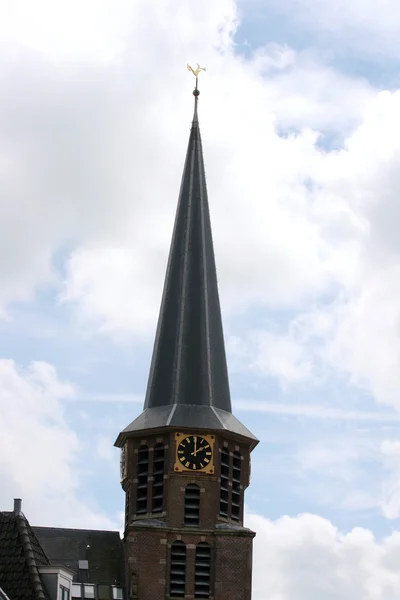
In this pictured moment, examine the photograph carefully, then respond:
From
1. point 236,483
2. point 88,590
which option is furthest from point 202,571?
point 88,590

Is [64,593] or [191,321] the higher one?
[191,321]

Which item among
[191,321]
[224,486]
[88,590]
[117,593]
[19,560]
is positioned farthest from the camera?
[191,321]

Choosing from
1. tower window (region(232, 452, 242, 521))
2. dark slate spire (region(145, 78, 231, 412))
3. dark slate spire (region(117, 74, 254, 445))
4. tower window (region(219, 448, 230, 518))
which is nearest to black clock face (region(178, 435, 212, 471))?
dark slate spire (region(117, 74, 254, 445))

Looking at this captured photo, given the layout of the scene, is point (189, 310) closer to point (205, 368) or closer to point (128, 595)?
point (205, 368)

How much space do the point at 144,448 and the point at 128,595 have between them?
23.0 feet

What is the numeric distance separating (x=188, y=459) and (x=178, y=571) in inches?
206

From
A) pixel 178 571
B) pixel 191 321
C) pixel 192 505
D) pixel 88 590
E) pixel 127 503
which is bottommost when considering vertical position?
pixel 88 590

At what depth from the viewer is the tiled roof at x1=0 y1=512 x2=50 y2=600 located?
6266 centimetres

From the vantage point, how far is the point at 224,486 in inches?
3004

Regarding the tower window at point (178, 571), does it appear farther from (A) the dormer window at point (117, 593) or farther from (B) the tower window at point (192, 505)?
(A) the dormer window at point (117, 593)

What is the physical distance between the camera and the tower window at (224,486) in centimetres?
7581

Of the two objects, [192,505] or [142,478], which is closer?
[192,505]

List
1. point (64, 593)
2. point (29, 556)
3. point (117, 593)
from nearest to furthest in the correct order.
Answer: point (29, 556) < point (64, 593) < point (117, 593)

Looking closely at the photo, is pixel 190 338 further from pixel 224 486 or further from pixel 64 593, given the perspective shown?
pixel 64 593
